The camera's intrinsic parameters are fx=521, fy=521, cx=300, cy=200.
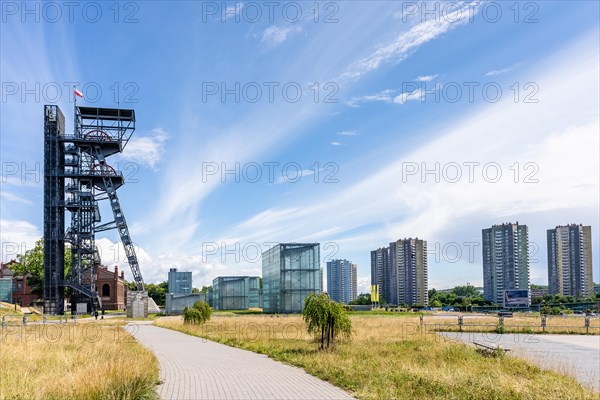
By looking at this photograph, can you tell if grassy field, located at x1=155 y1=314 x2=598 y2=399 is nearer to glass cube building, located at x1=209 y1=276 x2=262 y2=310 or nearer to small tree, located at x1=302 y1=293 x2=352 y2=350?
small tree, located at x1=302 y1=293 x2=352 y2=350

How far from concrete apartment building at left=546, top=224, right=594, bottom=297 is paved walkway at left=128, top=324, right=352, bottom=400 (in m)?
98.4

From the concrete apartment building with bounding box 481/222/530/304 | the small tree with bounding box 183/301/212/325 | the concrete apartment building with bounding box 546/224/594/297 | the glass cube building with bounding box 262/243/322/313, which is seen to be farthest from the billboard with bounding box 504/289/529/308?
the concrete apartment building with bounding box 546/224/594/297

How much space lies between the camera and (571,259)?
4040 inches

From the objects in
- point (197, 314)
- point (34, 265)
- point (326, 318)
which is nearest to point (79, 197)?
point (34, 265)

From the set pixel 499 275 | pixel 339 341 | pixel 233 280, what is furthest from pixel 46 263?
pixel 499 275

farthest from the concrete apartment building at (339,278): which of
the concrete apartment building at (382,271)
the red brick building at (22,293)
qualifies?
the red brick building at (22,293)

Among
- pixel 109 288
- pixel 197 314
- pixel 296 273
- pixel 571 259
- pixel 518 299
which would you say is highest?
pixel 296 273

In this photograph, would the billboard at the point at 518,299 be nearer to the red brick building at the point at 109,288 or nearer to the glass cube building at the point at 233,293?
the glass cube building at the point at 233,293

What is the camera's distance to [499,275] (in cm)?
9469

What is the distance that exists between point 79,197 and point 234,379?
211ft

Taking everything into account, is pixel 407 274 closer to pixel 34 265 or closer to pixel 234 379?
pixel 34 265

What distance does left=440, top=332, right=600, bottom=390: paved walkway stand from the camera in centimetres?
1436

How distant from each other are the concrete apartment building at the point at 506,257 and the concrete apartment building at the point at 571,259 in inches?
595

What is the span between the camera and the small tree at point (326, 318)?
1770 centimetres
